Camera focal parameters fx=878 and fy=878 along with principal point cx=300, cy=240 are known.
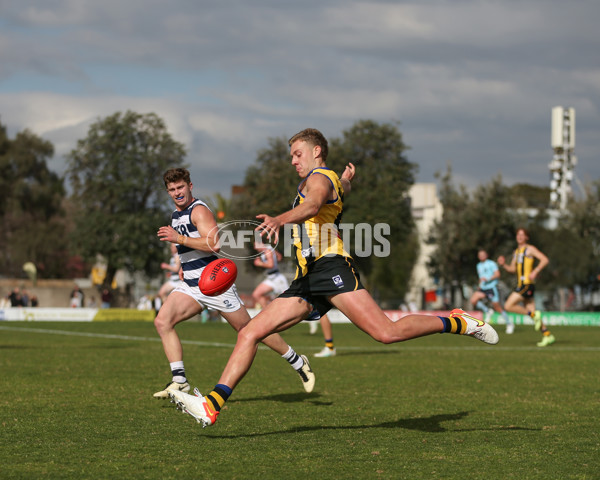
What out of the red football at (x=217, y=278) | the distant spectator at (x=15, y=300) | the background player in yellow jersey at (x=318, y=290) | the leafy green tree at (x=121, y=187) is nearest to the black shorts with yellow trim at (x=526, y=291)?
the background player in yellow jersey at (x=318, y=290)

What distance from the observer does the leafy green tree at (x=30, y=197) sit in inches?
2682

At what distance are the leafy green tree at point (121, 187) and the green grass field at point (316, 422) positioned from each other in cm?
4320

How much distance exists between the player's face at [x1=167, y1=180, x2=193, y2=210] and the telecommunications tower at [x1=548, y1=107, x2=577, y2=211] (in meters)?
65.5

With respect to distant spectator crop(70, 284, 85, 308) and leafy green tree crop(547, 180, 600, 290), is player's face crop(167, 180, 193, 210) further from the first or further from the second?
leafy green tree crop(547, 180, 600, 290)

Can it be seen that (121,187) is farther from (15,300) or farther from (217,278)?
(217,278)

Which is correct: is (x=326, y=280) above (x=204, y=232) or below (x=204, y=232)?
below

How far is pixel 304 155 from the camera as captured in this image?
7.25 metres

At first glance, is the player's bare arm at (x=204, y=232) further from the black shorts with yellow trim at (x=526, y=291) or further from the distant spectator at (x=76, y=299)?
the distant spectator at (x=76, y=299)

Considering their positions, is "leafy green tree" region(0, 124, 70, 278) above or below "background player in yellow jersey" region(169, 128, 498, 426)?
above

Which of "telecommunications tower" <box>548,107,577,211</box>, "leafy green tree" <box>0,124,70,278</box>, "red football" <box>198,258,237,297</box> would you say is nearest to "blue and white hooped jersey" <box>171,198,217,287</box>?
"red football" <box>198,258,237,297</box>

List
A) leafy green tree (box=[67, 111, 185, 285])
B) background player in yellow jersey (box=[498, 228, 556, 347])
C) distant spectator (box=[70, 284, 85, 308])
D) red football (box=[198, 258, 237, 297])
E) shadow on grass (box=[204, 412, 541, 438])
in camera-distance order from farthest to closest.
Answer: leafy green tree (box=[67, 111, 185, 285]) < distant spectator (box=[70, 284, 85, 308]) < background player in yellow jersey (box=[498, 228, 556, 347]) < red football (box=[198, 258, 237, 297]) < shadow on grass (box=[204, 412, 541, 438])

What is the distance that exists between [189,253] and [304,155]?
2.38 metres

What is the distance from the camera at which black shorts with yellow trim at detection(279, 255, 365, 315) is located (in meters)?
7.02

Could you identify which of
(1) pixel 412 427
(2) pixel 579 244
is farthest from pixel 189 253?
(2) pixel 579 244
